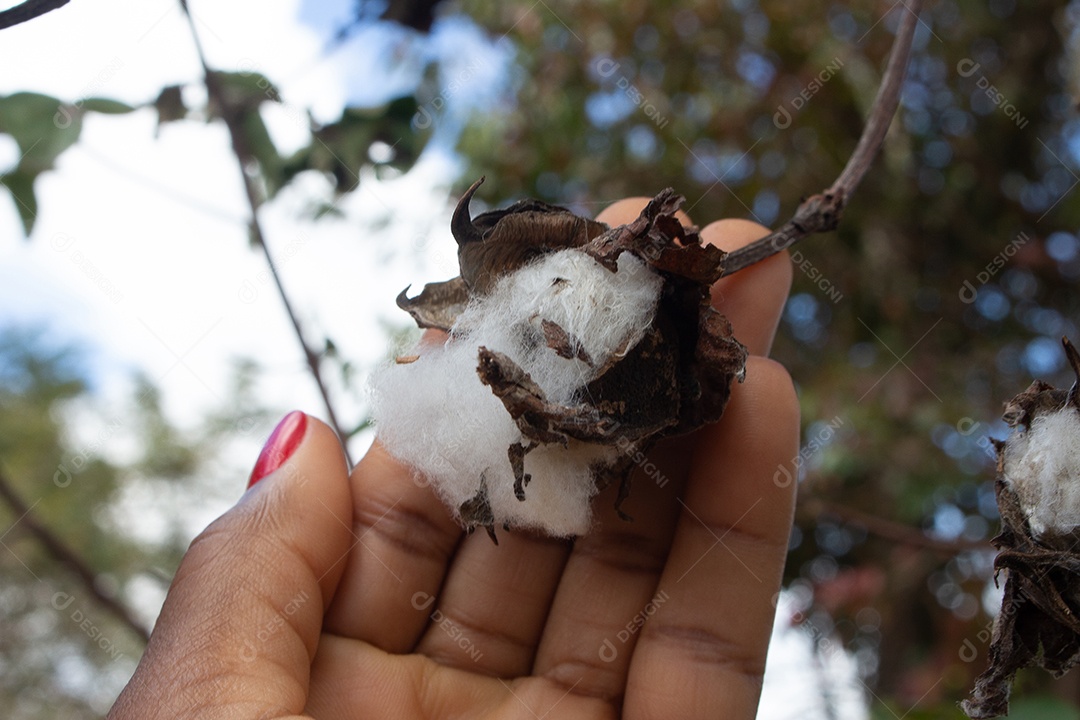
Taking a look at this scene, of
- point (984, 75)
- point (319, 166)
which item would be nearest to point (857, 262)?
point (984, 75)

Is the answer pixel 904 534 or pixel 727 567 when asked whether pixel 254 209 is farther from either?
pixel 904 534

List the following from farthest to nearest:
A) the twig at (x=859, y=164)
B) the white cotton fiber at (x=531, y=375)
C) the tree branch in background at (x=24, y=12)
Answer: the twig at (x=859, y=164) → the white cotton fiber at (x=531, y=375) → the tree branch in background at (x=24, y=12)

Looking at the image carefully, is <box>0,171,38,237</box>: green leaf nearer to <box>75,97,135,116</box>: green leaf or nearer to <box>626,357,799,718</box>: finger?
<box>75,97,135,116</box>: green leaf

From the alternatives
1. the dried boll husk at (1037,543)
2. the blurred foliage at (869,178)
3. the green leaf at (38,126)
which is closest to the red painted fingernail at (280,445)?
the green leaf at (38,126)

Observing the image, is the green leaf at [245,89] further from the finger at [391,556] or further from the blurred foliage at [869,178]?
the blurred foliage at [869,178]

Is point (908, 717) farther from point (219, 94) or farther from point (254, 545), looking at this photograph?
point (219, 94)

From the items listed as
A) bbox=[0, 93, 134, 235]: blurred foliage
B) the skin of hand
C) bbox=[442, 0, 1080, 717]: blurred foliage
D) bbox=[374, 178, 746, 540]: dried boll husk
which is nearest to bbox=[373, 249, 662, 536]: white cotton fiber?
bbox=[374, 178, 746, 540]: dried boll husk
